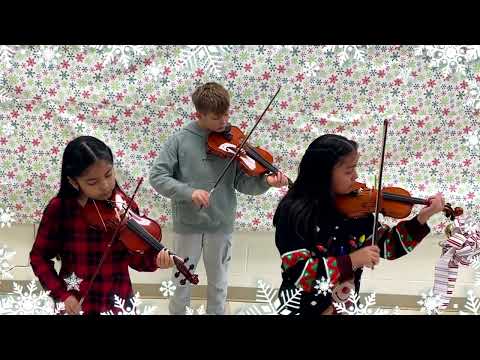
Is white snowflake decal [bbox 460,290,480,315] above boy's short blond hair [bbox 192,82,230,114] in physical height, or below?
below

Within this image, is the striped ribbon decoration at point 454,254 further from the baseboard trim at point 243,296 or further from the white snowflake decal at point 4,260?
the white snowflake decal at point 4,260

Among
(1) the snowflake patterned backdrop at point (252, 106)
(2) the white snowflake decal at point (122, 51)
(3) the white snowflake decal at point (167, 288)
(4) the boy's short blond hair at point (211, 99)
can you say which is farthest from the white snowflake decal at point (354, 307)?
(2) the white snowflake decal at point (122, 51)

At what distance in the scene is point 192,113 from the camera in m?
1.34

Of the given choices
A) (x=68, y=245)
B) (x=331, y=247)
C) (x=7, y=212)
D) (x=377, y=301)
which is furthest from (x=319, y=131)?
(x=7, y=212)

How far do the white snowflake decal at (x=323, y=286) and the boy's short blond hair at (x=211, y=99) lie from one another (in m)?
0.49

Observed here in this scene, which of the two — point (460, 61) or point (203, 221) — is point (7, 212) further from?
point (460, 61)

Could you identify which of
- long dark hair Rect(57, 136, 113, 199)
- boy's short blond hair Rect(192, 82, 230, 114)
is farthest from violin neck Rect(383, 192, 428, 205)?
long dark hair Rect(57, 136, 113, 199)

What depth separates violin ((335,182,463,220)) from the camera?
1.14m

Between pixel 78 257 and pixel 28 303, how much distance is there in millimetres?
177

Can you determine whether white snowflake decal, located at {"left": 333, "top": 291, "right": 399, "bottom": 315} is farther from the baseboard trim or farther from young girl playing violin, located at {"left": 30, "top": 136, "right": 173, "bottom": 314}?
young girl playing violin, located at {"left": 30, "top": 136, "right": 173, "bottom": 314}

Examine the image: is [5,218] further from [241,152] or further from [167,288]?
[241,152]

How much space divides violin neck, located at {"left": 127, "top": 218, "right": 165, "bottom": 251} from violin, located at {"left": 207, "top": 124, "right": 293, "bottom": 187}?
10.4 inches

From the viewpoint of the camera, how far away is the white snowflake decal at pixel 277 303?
3.88ft

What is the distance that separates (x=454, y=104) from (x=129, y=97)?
894mm
